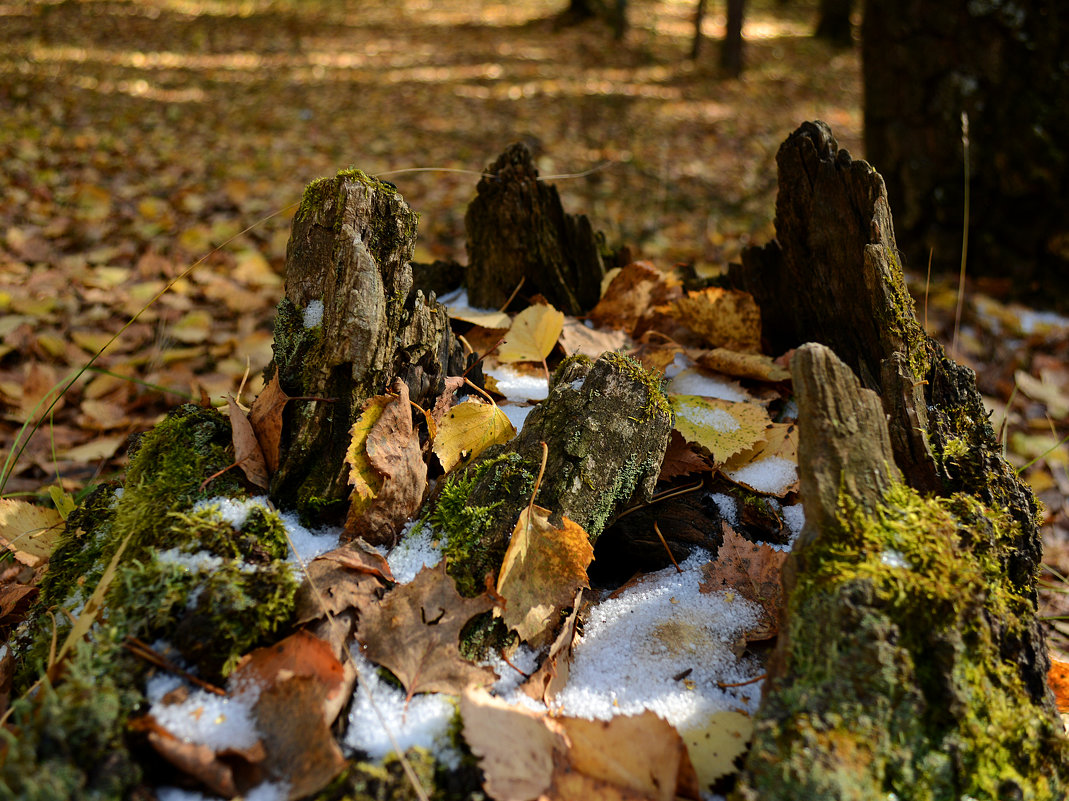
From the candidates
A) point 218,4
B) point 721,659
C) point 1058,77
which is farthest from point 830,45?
point 721,659

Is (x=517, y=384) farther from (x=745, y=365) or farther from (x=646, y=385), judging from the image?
(x=745, y=365)

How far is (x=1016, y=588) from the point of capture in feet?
4.09

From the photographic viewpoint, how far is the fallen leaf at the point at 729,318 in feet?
7.07

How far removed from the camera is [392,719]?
3.55 ft

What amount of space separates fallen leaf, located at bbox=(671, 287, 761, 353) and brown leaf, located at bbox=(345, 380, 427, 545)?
1145 millimetres

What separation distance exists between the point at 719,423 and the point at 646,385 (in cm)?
33

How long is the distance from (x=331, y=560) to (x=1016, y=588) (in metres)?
1.28

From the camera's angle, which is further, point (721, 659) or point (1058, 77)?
point (1058, 77)

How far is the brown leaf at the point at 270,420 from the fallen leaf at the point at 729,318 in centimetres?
135

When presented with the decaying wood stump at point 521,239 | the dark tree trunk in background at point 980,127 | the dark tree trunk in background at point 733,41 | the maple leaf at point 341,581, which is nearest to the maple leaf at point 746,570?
the maple leaf at point 341,581

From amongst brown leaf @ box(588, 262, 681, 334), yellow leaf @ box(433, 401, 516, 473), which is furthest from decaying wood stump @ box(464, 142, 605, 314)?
yellow leaf @ box(433, 401, 516, 473)

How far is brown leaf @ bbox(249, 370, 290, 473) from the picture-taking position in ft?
4.56

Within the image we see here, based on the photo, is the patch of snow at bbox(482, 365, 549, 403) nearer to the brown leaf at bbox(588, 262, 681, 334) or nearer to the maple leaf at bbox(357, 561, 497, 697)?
the brown leaf at bbox(588, 262, 681, 334)

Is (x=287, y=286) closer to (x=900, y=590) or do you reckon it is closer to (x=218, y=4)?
(x=900, y=590)
